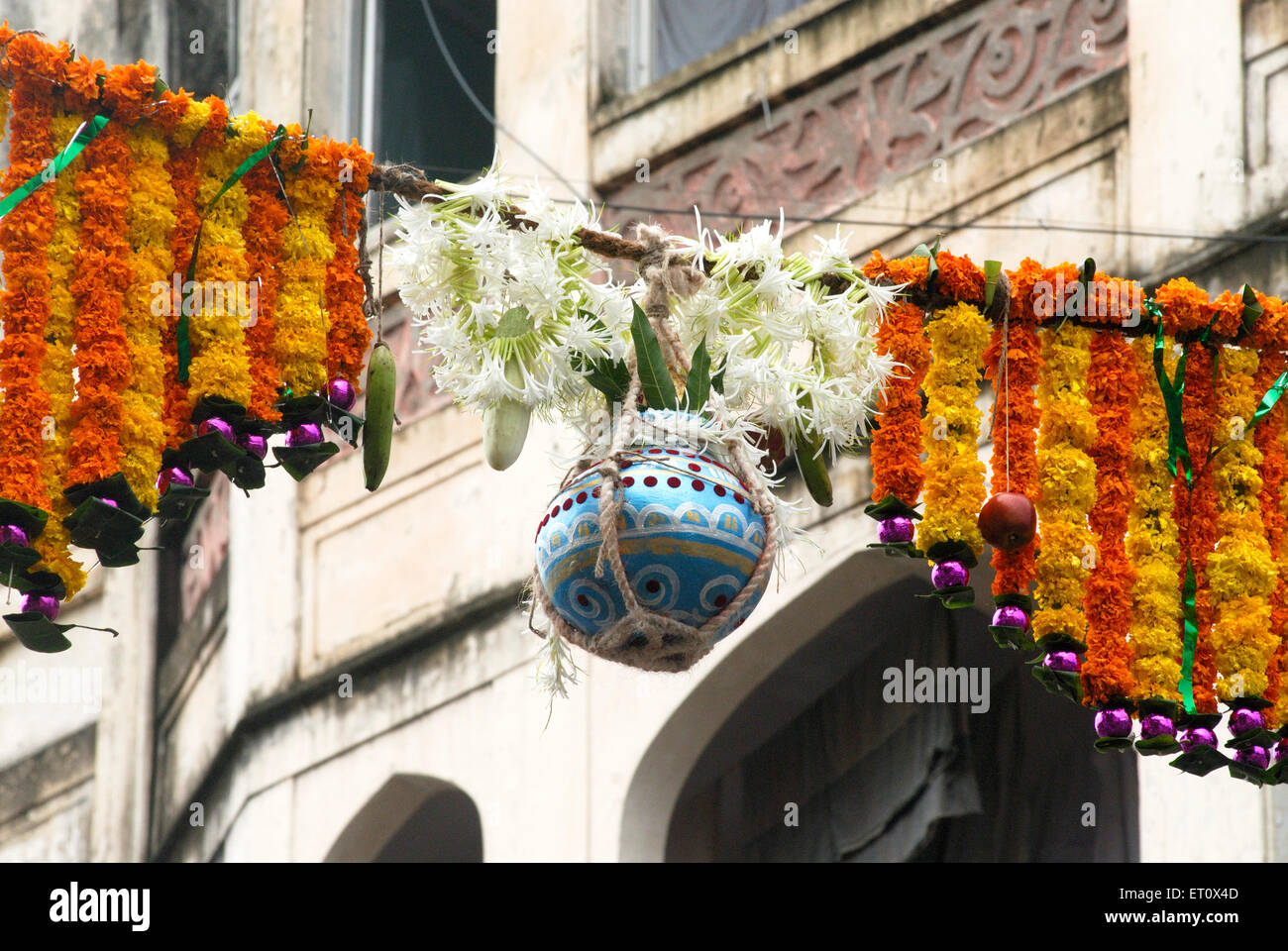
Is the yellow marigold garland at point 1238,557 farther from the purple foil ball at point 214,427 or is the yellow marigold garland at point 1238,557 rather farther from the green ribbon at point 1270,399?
the purple foil ball at point 214,427

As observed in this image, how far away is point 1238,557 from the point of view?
5.05m

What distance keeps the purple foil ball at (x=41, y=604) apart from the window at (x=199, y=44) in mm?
7976

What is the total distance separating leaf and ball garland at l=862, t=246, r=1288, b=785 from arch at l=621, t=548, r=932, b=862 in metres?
2.67

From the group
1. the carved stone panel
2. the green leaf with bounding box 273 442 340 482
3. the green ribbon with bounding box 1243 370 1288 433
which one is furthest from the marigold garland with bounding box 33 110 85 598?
the carved stone panel

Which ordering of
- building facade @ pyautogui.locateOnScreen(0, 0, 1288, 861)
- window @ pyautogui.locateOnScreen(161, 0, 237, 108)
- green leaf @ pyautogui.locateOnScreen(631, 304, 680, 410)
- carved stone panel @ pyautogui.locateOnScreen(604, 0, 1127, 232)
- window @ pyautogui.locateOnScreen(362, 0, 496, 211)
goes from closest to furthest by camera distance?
green leaf @ pyautogui.locateOnScreen(631, 304, 680, 410), building facade @ pyautogui.locateOnScreen(0, 0, 1288, 861), carved stone panel @ pyautogui.locateOnScreen(604, 0, 1127, 232), window @ pyautogui.locateOnScreen(362, 0, 496, 211), window @ pyautogui.locateOnScreen(161, 0, 237, 108)

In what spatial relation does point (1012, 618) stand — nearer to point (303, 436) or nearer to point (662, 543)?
point (662, 543)

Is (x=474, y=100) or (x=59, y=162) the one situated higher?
(x=474, y=100)

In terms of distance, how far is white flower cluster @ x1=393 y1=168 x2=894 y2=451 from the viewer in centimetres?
465

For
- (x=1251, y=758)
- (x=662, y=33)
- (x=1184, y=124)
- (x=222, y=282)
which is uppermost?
(x=662, y=33)

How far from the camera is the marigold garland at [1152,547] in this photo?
4.95m

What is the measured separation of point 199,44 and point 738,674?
549 centimetres

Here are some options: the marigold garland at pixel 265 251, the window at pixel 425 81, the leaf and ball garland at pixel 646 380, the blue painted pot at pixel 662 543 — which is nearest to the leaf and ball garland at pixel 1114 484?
the leaf and ball garland at pixel 646 380

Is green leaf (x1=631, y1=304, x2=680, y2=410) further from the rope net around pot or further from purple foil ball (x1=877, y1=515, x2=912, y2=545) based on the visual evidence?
purple foil ball (x1=877, y1=515, x2=912, y2=545)

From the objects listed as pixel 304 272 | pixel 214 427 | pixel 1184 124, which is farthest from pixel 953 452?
pixel 1184 124
